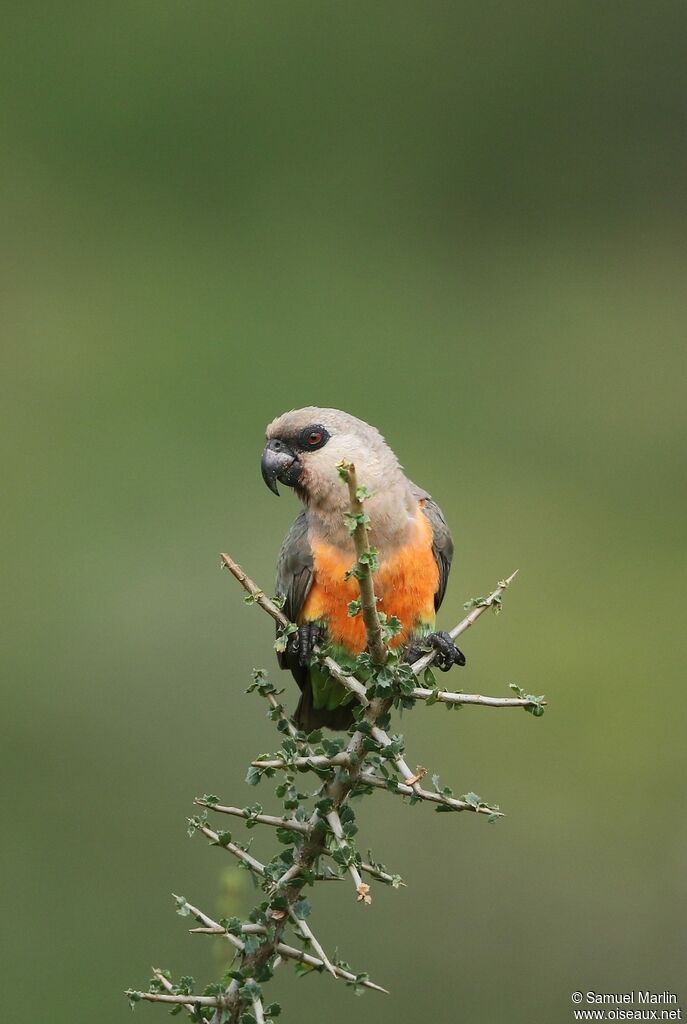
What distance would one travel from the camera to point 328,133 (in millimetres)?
14047

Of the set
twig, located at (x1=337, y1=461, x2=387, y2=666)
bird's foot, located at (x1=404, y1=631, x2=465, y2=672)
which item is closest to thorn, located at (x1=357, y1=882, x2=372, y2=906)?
twig, located at (x1=337, y1=461, x2=387, y2=666)

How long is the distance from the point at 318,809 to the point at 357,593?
1388mm

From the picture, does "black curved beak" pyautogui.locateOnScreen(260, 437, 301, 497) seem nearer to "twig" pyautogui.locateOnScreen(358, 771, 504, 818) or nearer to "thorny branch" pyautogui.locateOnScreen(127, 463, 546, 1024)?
"thorny branch" pyautogui.locateOnScreen(127, 463, 546, 1024)

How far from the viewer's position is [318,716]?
421 centimetres

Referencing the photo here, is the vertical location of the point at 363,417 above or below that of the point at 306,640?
above

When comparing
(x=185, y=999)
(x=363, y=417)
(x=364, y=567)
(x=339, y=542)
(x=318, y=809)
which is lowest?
(x=185, y=999)

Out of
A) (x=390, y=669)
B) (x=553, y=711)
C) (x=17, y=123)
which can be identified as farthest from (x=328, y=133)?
(x=390, y=669)

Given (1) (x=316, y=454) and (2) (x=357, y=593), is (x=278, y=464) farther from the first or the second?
(2) (x=357, y=593)

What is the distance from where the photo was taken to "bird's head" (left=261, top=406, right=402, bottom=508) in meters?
3.93

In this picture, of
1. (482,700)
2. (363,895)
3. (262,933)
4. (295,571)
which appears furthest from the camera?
(295,571)

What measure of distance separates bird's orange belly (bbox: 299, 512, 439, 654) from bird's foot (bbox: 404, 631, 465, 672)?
6 centimetres

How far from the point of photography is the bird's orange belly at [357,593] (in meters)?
3.83

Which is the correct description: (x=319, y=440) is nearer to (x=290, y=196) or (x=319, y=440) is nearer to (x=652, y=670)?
→ (x=652, y=670)

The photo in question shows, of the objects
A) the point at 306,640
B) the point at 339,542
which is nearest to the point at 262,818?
the point at 306,640
